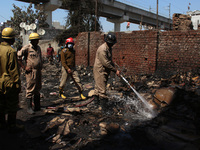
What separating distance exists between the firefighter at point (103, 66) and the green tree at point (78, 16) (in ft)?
52.6

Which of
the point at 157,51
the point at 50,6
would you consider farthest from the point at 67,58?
the point at 50,6

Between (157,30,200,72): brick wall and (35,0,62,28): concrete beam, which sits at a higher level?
(35,0,62,28): concrete beam

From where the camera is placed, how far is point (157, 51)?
7.78 metres

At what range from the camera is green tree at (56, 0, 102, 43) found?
19672 millimetres

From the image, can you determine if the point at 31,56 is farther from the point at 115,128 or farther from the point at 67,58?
the point at 115,128

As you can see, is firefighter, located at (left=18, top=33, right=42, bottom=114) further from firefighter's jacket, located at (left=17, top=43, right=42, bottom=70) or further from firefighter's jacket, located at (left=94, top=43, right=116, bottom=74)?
firefighter's jacket, located at (left=94, top=43, right=116, bottom=74)

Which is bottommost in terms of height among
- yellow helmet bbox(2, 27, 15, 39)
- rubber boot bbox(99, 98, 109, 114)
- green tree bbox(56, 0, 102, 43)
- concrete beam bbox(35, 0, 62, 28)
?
rubber boot bbox(99, 98, 109, 114)

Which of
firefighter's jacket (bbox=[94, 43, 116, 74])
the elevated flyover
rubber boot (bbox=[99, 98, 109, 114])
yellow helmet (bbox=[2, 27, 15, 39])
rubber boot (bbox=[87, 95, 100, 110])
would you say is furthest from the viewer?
the elevated flyover

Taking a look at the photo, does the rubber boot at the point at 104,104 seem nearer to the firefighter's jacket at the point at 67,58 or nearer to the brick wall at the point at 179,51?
the firefighter's jacket at the point at 67,58

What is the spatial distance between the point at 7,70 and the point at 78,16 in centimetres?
1795

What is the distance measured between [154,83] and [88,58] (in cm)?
575

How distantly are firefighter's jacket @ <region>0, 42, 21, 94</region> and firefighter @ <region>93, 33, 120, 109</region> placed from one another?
1837 mm

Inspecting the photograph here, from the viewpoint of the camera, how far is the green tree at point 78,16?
1967 centimetres

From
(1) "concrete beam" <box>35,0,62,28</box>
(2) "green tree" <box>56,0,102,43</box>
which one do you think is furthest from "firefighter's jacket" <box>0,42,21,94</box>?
(1) "concrete beam" <box>35,0,62,28</box>
